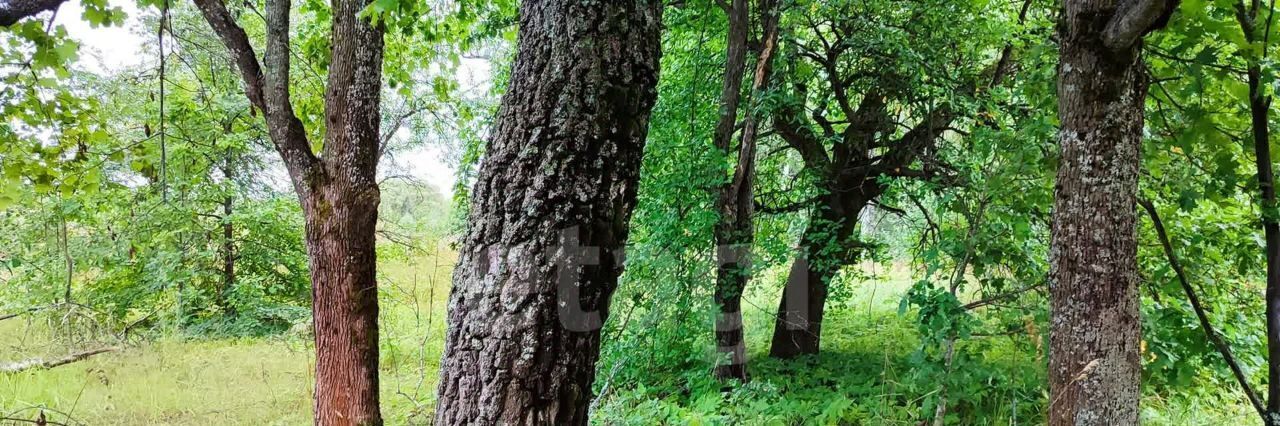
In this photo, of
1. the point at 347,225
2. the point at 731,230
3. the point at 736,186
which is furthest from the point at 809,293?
the point at 347,225

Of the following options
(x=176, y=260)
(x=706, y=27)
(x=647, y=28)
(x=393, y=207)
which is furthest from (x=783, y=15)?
(x=393, y=207)

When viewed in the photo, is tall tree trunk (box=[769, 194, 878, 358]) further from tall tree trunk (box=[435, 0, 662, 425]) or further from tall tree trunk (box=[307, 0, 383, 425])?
tall tree trunk (box=[435, 0, 662, 425])

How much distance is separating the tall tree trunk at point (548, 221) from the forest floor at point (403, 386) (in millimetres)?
2452

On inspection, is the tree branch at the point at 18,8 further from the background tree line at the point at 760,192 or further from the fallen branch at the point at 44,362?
the fallen branch at the point at 44,362

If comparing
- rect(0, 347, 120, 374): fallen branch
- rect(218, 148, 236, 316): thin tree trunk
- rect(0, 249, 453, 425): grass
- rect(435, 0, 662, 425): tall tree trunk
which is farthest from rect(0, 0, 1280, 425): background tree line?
rect(0, 347, 120, 374): fallen branch

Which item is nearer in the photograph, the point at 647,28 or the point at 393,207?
the point at 647,28

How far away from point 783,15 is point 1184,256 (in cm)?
280

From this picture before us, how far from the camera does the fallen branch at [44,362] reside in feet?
16.2

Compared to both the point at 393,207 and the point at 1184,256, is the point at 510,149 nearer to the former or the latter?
the point at 1184,256

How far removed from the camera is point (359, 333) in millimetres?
3006

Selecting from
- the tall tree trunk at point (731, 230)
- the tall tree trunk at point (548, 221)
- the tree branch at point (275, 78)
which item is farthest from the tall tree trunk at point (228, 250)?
the tall tree trunk at point (548, 221)

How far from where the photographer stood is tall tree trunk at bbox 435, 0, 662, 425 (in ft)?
3.61

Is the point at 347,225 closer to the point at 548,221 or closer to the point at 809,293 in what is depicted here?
the point at 548,221

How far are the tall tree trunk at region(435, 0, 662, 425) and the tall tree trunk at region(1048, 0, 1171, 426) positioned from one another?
1768 mm
